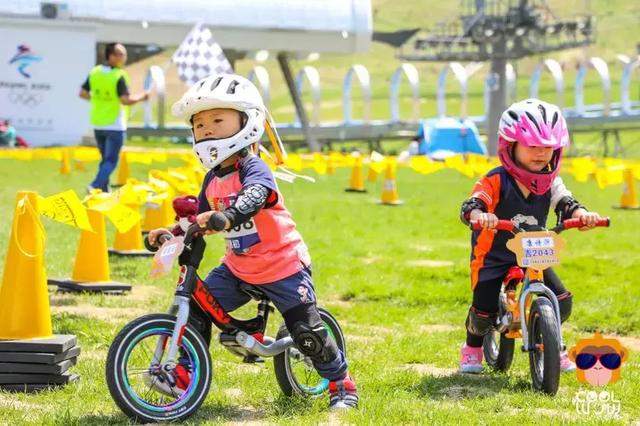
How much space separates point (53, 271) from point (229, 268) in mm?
4880

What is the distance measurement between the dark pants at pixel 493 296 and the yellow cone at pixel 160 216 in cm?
614

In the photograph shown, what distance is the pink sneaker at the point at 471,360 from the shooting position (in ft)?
21.6

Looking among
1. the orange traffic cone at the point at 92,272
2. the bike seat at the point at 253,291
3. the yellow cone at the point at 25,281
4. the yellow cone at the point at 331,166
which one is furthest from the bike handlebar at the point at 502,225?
the yellow cone at the point at 331,166

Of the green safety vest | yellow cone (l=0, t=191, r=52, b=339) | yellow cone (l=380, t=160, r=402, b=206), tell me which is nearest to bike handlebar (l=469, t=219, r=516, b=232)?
yellow cone (l=0, t=191, r=52, b=339)

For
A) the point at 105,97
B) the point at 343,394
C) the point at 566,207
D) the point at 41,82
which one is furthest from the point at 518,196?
the point at 41,82

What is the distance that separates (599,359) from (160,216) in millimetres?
7242

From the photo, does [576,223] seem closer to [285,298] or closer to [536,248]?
[536,248]

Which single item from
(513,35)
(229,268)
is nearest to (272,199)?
(229,268)

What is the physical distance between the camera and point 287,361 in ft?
18.7

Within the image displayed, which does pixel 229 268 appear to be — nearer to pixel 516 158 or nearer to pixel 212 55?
pixel 516 158

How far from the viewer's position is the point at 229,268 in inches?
217

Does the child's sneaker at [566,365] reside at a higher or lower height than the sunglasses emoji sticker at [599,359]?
lower

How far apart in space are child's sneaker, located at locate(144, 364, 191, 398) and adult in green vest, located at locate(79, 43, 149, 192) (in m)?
9.41

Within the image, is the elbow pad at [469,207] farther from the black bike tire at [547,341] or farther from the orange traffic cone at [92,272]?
the orange traffic cone at [92,272]
